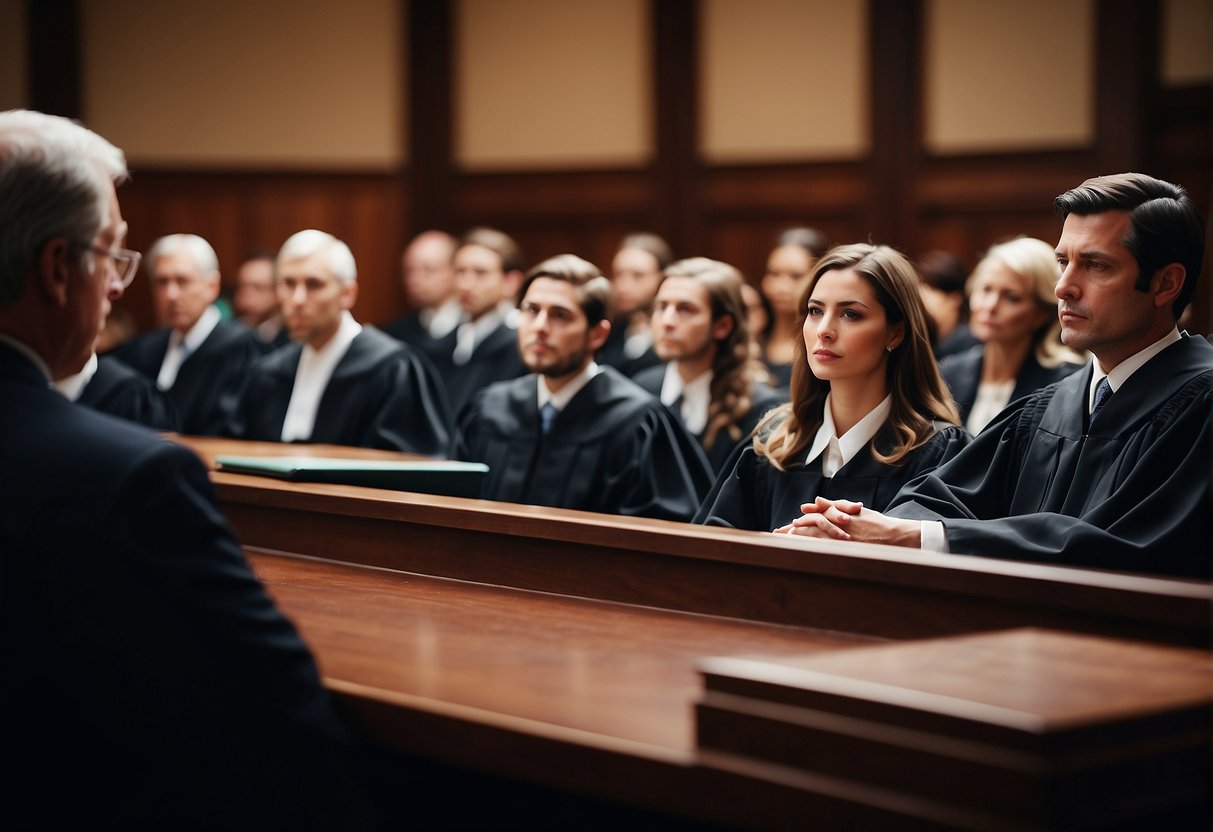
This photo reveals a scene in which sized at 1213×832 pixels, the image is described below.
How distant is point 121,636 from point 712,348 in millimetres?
4456

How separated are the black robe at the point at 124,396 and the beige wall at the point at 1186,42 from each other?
21.3 feet

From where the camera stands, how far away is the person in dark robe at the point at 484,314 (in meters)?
8.95

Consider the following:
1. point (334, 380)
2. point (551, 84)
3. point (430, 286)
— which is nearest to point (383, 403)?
point (334, 380)

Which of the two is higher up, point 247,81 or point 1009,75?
point 247,81

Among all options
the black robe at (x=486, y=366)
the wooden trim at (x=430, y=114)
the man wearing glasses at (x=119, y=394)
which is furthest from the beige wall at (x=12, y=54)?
the man wearing glasses at (x=119, y=394)

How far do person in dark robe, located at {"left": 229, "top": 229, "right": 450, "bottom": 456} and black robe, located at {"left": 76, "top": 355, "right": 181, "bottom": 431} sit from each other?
0.55 meters

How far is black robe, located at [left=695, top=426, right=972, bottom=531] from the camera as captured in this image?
13.0ft

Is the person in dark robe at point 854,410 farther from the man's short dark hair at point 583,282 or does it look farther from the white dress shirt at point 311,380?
Answer: the white dress shirt at point 311,380

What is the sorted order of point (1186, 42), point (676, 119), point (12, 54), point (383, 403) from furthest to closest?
1. point (12, 54)
2. point (676, 119)
3. point (1186, 42)
4. point (383, 403)

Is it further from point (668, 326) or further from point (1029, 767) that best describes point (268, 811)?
point (668, 326)

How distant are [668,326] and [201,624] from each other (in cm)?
433

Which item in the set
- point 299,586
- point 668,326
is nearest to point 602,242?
point 668,326

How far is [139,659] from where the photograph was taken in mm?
1832

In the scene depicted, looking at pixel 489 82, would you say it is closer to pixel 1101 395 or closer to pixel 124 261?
pixel 1101 395
